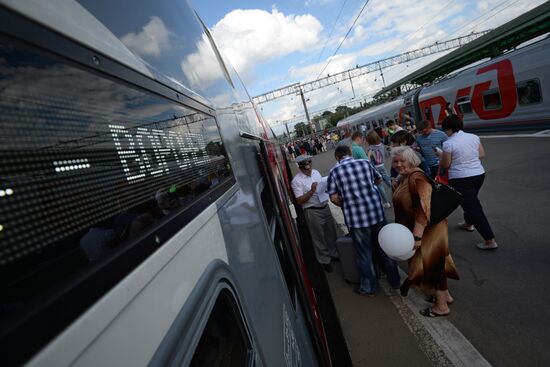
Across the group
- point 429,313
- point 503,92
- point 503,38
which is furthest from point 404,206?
point 503,38

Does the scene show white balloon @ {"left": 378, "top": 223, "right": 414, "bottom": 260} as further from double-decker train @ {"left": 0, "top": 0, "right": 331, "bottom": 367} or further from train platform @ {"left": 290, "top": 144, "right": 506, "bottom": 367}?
double-decker train @ {"left": 0, "top": 0, "right": 331, "bottom": 367}

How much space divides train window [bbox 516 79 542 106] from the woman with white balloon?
10454 mm

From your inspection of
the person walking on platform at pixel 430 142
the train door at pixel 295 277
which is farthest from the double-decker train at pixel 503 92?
the train door at pixel 295 277

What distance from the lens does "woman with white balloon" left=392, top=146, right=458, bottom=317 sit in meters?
3.00

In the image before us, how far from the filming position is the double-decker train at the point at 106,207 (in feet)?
1.48

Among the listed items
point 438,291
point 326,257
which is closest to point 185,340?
point 438,291

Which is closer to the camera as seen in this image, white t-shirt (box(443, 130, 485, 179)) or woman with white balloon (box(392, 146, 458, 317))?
woman with white balloon (box(392, 146, 458, 317))

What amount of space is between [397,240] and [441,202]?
0.54 m

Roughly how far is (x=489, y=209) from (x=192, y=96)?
6014mm

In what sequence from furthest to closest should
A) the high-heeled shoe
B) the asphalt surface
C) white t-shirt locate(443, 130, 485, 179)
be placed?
white t-shirt locate(443, 130, 485, 179), the high-heeled shoe, the asphalt surface

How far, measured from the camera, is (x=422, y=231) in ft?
10.1

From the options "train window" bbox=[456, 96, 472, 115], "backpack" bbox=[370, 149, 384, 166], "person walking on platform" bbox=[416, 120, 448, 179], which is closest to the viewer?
"person walking on platform" bbox=[416, 120, 448, 179]

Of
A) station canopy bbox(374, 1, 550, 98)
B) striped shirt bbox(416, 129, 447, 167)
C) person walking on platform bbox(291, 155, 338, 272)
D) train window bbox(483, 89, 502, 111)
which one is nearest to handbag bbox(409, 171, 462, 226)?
person walking on platform bbox(291, 155, 338, 272)

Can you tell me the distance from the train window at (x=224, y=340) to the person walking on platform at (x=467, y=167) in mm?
3888
